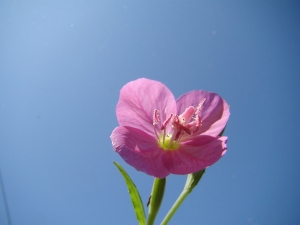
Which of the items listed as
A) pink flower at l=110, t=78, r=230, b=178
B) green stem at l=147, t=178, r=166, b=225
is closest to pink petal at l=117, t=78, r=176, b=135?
pink flower at l=110, t=78, r=230, b=178

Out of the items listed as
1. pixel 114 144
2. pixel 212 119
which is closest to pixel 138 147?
pixel 114 144

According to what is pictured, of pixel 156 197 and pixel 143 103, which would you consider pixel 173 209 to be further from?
pixel 143 103

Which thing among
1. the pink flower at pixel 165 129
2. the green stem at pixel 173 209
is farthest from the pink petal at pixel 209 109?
the green stem at pixel 173 209

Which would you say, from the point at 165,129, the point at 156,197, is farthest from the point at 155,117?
the point at 156,197

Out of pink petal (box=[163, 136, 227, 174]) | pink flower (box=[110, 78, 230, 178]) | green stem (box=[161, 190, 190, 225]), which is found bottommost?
green stem (box=[161, 190, 190, 225])

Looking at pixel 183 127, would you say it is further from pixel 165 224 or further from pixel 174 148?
pixel 165 224

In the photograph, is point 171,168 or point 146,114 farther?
point 146,114

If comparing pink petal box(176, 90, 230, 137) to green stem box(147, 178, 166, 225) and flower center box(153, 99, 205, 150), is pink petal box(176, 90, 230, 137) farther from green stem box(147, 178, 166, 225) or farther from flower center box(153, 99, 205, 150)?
green stem box(147, 178, 166, 225)
